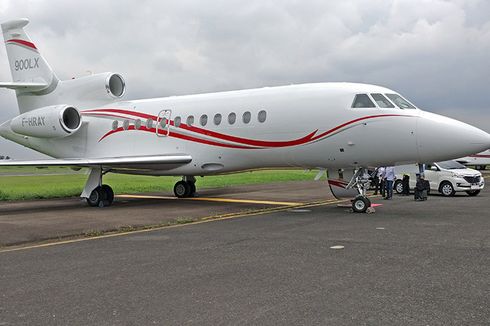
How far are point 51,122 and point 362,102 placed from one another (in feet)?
40.4

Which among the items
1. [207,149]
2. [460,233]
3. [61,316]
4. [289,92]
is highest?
[289,92]

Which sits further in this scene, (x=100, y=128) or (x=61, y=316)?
(x=100, y=128)

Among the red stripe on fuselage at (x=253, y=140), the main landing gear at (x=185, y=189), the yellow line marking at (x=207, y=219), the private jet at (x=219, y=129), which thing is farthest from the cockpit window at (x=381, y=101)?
the main landing gear at (x=185, y=189)

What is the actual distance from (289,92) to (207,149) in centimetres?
344

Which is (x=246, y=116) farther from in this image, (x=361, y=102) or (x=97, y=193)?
(x=97, y=193)

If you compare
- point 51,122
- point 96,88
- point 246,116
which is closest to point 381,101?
point 246,116

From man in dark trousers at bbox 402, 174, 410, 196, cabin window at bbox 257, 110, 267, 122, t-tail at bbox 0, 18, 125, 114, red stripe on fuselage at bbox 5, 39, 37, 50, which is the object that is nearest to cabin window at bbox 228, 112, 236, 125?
cabin window at bbox 257, 110, 267, 122

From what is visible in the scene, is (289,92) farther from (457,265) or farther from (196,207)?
(457,265)

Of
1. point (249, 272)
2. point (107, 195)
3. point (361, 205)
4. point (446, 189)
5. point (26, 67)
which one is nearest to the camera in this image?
point (249, 272)

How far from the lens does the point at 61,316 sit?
4.49 m

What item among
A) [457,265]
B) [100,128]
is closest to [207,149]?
[100,128]

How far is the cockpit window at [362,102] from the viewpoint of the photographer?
42.5ft

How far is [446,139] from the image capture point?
38.8ft

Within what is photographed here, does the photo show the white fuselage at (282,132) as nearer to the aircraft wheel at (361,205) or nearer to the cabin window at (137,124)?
the cabin window at (137,124)
